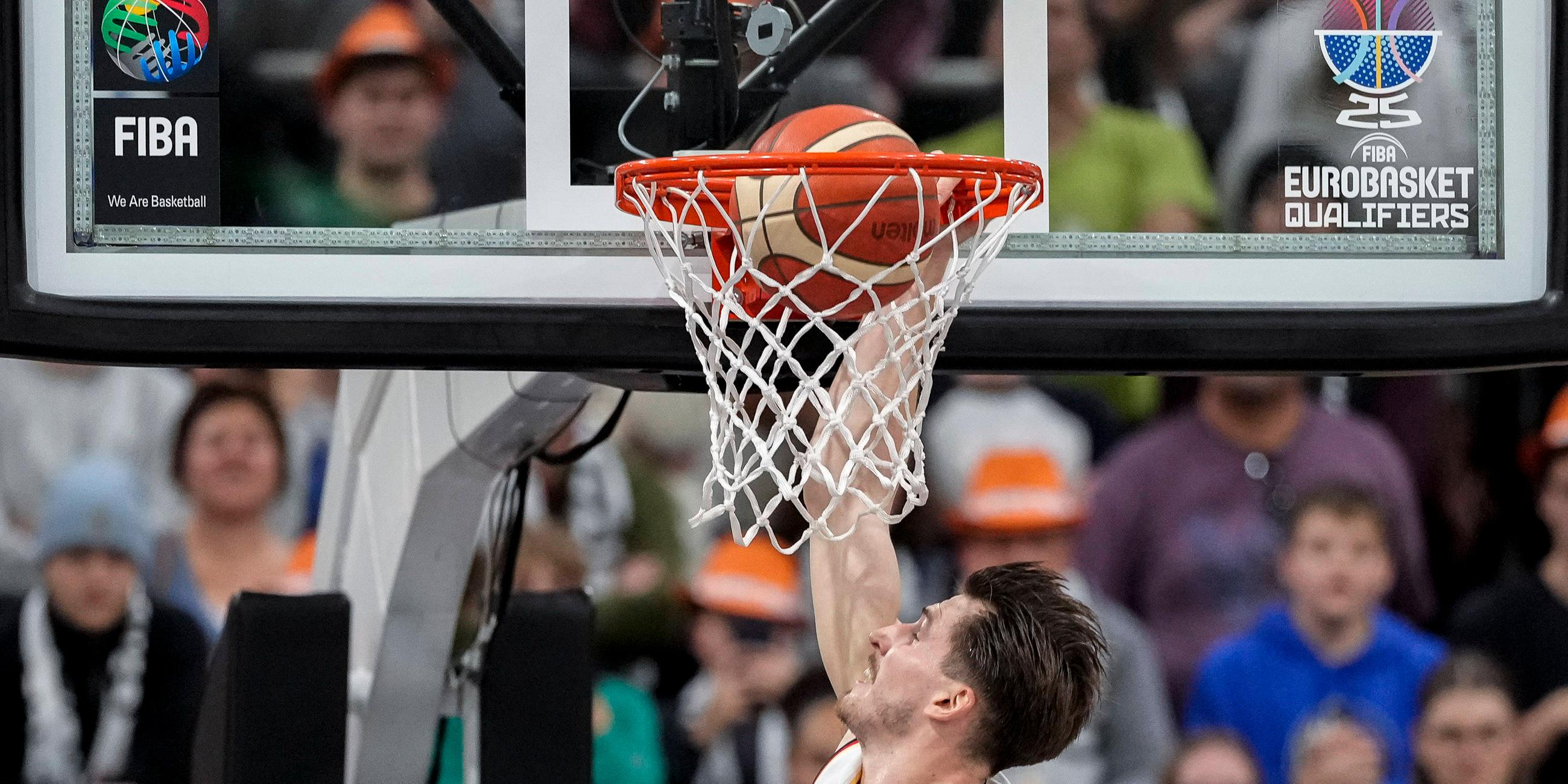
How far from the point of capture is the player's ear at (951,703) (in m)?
1.90

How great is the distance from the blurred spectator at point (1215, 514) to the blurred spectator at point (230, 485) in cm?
210

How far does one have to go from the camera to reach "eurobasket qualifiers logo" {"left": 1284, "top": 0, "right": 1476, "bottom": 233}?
2023mm

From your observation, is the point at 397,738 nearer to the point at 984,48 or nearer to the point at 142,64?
the point at 142,64

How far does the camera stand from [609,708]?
163 inches

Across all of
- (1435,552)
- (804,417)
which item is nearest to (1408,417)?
(1435,552)

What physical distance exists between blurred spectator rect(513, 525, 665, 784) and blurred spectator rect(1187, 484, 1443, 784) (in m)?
1.34

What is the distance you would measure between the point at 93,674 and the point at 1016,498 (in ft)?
7.73

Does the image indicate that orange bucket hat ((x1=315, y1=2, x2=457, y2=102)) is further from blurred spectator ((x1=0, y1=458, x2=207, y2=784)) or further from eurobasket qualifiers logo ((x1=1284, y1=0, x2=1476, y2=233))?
blurred spectator ((x1=0, y1=458, x2=207, y2=784))

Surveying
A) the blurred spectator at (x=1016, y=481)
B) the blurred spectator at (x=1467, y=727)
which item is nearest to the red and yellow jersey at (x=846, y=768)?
the blurred spectator at (x=1016, y=481)

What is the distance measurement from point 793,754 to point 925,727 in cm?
225

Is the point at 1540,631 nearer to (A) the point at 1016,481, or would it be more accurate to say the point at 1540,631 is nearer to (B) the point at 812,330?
(A) the point at 1016,481

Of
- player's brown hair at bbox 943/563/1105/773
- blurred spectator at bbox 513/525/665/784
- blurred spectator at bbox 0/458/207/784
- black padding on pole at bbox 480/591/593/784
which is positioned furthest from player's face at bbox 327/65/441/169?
blurred spectator at bbox 0/458/207/784

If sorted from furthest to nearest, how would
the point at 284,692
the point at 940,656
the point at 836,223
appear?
1. the point at 284,692
2. the point at 940,656
3. the point at 836,223

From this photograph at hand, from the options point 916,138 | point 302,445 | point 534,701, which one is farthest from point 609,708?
point 916,138
